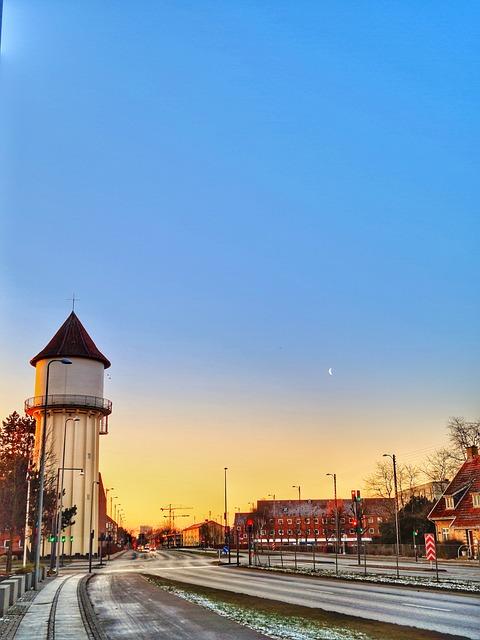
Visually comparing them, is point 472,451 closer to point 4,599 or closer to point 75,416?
point 75,416

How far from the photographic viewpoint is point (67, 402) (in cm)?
8000

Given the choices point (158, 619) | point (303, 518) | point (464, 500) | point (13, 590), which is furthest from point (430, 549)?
point (303, 518)

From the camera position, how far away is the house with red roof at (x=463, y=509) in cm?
6322

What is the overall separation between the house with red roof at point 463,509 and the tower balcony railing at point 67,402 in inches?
1575

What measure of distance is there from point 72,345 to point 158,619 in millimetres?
65634

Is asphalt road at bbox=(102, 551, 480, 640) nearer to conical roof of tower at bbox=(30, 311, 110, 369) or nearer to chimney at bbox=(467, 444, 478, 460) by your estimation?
chimney at bbox=(467, 444, 478, 460)

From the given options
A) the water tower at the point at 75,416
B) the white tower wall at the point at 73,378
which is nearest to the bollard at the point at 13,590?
the water tower at the point at 75,416

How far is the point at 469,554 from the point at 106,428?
148ft

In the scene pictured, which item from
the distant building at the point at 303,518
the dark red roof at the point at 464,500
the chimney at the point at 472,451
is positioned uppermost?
the chimney at the point at 472,451

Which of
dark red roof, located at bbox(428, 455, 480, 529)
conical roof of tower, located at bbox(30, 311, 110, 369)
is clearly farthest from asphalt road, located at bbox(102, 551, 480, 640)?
conical roof of tower, located at bbox(30, 311, 110, 369)

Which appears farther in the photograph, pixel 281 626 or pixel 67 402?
pixel 67 402

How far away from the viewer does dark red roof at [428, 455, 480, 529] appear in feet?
210

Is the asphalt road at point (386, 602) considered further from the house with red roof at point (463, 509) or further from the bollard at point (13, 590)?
the house with red roof at point (463, 509)

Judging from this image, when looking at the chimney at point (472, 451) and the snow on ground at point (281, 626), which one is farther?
the chimney at point (472, 451)
